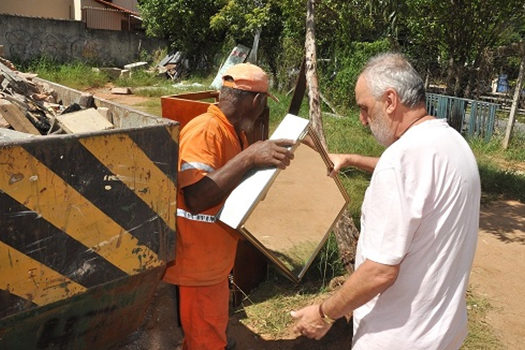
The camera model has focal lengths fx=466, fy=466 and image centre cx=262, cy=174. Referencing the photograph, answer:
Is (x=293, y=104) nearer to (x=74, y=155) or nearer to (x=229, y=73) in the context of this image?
(x=229, y=73)

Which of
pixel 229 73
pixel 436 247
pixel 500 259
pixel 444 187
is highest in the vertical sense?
pixel 229 73

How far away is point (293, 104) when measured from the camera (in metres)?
3.33

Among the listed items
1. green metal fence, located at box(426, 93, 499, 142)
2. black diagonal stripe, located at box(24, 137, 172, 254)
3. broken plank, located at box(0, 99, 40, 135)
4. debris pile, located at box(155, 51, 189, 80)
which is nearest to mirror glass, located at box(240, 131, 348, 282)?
black diagonal stripe, located at box(24, 137, 172, 254)

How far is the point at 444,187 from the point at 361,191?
4.26m

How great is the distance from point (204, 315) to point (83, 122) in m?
1.12

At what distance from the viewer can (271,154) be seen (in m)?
1.99

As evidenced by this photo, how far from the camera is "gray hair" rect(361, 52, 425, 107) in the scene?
1526 millimetres

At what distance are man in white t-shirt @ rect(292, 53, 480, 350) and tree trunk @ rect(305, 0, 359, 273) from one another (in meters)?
1.95

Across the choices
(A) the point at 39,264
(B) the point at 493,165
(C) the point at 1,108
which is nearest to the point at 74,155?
(A) the point at 39,264

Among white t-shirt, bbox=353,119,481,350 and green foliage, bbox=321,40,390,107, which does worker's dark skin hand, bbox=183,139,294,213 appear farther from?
green foliage, bbox=321,40,390,107

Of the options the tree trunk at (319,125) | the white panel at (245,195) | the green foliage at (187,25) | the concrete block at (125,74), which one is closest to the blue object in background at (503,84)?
the green foliage at (187,25)

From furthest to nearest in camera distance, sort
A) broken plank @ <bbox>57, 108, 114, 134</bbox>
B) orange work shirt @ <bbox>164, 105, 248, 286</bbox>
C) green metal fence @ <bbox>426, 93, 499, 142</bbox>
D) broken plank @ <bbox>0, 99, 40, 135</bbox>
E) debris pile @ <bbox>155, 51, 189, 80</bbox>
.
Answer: debris pile @ <bbox>155, 51, 189, 80</bbox> → green metal fence @ <bbox>426, 93, 499, 142</bbox> → broken plank @ <bbox>0, 99, 40, 135</bbox> → broken plank @ <bbox>57, 108, 114, 134</bbox> → orange work shirt @ <bbox>164, 105, 248, 286</bbox>

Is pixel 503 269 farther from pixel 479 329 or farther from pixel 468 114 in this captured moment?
pixel 468 114

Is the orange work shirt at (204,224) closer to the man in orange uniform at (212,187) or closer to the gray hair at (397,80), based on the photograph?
the man in orange uniform at (212,187)
